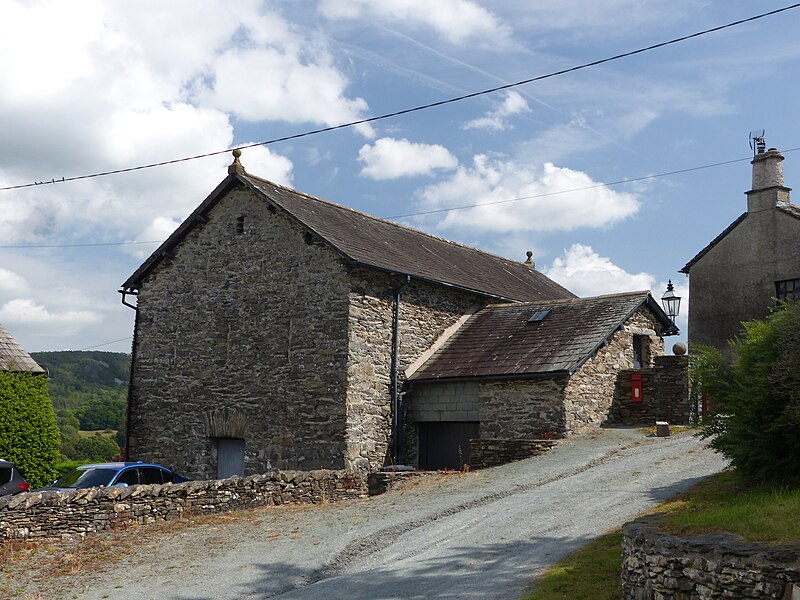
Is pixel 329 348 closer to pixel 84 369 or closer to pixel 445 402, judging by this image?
pixel 445 402

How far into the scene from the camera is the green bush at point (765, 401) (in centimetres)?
1141

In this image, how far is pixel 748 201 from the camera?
29.5 meters

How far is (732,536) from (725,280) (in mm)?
23707

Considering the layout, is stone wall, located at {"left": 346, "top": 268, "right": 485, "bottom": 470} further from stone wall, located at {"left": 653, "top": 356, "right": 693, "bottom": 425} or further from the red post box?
stone wall, located at {"left": 653, "top": 356, "right": 693, "bottom": 425}

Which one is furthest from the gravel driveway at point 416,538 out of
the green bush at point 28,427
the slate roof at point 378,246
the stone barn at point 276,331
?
the green bush at point 28,427

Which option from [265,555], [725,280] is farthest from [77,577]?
[725,280]

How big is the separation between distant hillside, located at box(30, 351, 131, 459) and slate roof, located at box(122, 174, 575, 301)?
37.5 metres

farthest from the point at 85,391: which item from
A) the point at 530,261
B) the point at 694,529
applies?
the point at 694,529

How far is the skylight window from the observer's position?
24516 millimetres

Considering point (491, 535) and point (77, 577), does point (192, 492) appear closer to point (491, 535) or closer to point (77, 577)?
point (77, 577)

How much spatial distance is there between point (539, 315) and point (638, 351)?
322cm

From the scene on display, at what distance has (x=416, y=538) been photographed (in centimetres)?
1331

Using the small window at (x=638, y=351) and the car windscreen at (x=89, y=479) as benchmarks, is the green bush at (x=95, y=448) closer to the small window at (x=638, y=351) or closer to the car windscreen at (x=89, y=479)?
the car windscreen at (x=89, y=479)

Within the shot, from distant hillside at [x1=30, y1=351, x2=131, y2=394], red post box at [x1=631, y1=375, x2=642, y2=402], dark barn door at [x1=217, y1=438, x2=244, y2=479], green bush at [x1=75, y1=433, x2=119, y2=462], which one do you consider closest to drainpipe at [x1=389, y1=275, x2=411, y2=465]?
dark barn door at [x1=217, y1=438, x2=244, y2=479]
